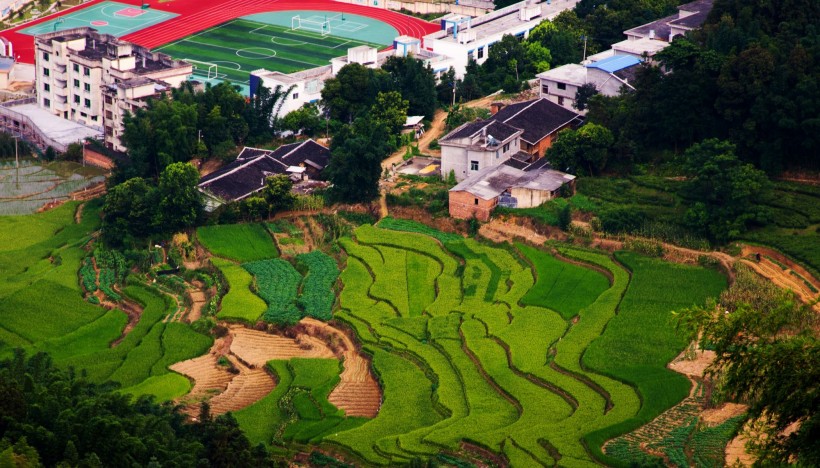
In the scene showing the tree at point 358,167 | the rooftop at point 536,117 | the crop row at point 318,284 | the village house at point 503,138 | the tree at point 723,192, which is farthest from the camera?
the rooftop at point 536,117

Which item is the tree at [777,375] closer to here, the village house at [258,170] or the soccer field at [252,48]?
the village house at [258,170]

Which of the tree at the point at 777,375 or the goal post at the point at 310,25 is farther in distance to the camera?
the goal post at the point at 310,25

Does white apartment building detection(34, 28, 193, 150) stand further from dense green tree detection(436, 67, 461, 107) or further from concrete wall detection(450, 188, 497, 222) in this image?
concrete wall detection(450, 188, 497, 222)

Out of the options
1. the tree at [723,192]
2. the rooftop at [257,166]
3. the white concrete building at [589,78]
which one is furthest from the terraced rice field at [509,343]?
the white concrete building at [589,78]

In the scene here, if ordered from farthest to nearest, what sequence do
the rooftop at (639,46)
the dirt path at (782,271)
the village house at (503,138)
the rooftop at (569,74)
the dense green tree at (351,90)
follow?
the rooftop at (639,46)
the dense green tree at (351,90)
the rooftop at (569,74)
the village house at (503,138)
the dirt path at (782,271)

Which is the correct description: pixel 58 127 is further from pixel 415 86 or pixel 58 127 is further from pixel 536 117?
pixel 536 117
